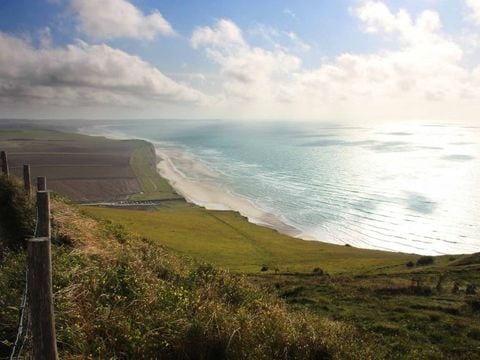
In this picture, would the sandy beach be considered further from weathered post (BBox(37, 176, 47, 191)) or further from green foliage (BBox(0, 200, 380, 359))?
green foliage (BBox(0, 200, 380, 359))

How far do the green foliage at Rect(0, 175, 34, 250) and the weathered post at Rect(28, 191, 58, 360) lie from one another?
11505 mm

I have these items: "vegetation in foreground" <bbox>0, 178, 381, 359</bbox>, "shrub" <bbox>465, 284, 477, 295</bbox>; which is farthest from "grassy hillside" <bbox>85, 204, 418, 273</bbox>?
"vegetation in foreground" <bbox>0, 178, 381, 359</bbox>

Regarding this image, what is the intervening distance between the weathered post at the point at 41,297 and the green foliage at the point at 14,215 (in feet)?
37.7

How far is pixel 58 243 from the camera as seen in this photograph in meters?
16.3

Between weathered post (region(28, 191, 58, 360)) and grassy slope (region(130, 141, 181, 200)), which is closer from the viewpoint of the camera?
weathered post (region(28, 191, 58, 360))

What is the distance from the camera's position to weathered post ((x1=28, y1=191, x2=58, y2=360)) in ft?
18.6

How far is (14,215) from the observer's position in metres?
18.6

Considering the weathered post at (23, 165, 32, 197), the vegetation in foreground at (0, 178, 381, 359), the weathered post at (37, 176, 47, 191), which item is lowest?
the vegetation in foreground at (0, 178, 381, 359)

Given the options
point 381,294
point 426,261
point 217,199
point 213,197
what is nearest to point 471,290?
point 381,294

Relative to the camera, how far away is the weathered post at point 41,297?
5.67m

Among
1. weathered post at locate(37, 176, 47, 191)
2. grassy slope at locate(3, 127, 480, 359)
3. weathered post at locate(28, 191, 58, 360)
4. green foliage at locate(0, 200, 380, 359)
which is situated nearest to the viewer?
weathered post at locate(28, 191, 58, 360)

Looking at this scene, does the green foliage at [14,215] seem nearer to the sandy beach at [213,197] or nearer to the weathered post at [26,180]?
the weathered post at [26,180]

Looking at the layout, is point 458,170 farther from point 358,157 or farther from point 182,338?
point 182,338

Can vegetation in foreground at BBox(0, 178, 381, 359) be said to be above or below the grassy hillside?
above
